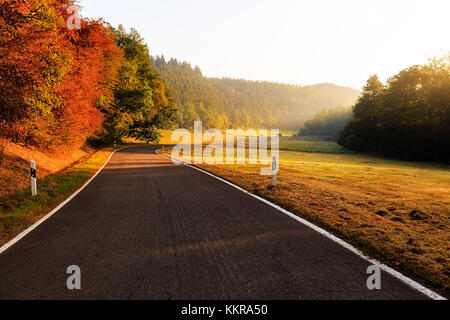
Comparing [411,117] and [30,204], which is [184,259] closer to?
[30,204]

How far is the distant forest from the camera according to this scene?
117 feet

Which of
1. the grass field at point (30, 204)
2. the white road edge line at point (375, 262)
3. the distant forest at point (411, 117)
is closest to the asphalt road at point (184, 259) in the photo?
the white road edge line at point (375, 262)

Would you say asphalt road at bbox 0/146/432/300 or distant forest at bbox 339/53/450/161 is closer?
asphalt road at bbox 0/146/432/300

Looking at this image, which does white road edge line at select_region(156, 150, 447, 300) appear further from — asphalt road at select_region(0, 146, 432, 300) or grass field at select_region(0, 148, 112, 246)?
grass field at select_region(0, 148, 112, 246)

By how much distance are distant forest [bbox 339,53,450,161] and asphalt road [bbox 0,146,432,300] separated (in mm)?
39578

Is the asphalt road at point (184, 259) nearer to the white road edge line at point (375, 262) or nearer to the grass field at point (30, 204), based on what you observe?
the white road edge line at point (375, 262)

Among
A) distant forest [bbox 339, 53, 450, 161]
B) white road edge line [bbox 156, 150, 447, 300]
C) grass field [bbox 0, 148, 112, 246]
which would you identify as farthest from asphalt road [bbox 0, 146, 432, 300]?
distant forest [bbox 339, 53, 450, 161]

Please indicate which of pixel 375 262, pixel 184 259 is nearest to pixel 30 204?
pixel 184 259

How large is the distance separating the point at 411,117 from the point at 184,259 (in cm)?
4578

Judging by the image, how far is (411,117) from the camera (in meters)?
39.3
